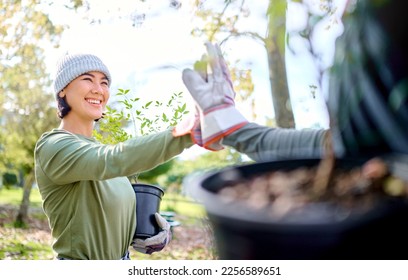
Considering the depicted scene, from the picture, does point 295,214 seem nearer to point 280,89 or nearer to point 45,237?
point 280,89

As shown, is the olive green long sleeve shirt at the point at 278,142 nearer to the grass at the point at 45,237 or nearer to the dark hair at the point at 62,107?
the dark hair at the point at 62,107

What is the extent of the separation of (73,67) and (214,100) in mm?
475

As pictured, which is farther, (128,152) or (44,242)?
(44,242)

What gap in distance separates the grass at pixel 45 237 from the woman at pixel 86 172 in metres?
1.54

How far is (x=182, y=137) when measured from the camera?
2.33 ft

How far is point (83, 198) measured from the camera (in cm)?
93

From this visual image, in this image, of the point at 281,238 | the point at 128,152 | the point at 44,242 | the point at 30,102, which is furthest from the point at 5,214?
the point at 281,238

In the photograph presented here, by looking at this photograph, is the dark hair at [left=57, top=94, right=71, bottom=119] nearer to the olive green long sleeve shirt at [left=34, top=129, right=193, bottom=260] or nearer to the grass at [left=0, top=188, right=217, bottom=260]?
the olive green long sleeve shirt at [left=34, top=129, right=193, bottom=260]

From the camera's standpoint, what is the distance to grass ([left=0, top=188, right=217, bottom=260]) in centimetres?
298

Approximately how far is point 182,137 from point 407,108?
1.11 feet

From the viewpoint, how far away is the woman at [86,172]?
0.75 metres

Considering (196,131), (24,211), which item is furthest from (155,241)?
(24,211)
